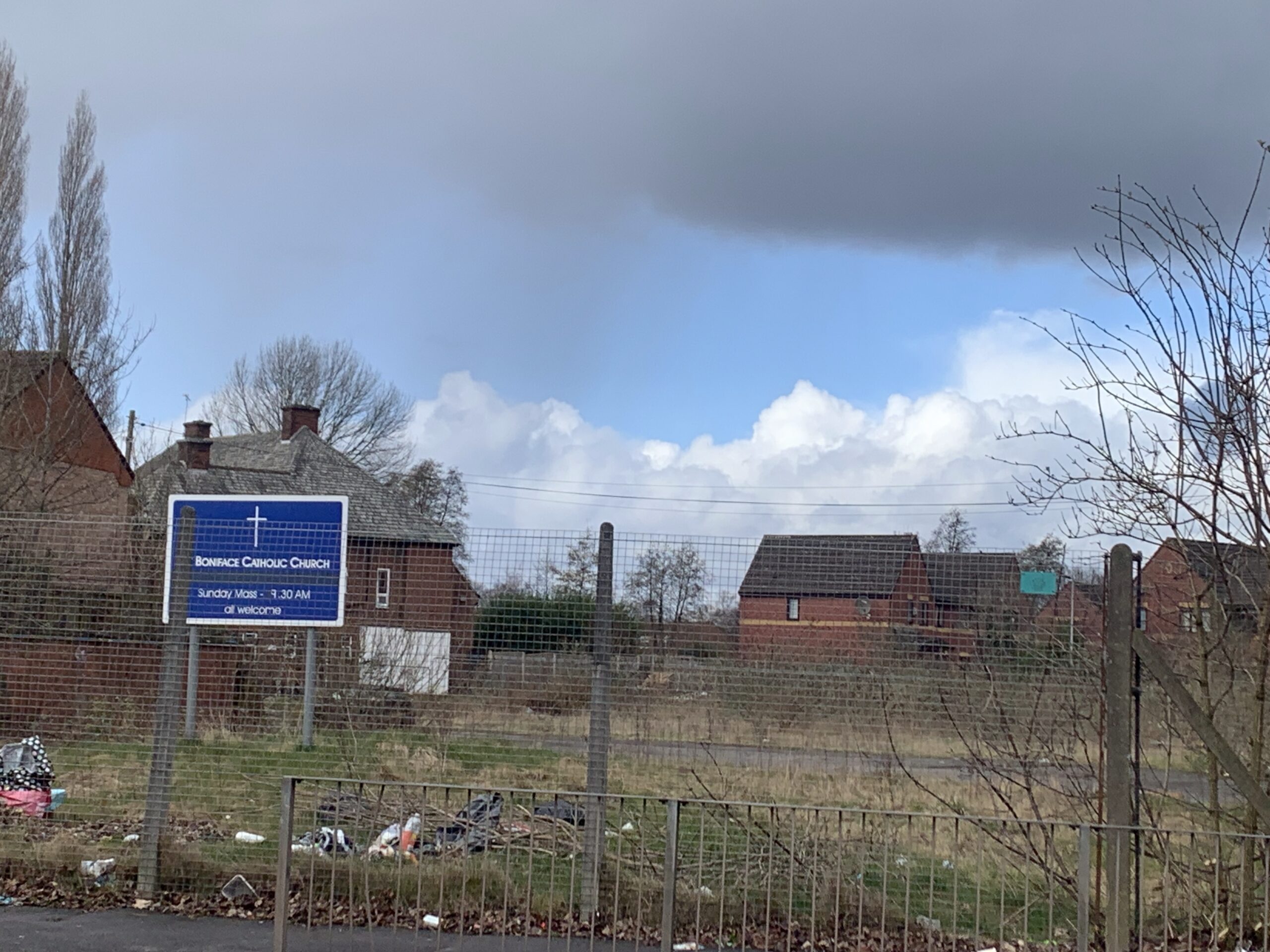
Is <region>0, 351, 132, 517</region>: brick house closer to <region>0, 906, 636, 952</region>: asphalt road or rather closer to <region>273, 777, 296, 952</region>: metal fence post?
<region>0, 906, 636, 952</region>: asphalt road

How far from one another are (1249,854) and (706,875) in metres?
3.07

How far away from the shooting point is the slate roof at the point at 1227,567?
6.88m

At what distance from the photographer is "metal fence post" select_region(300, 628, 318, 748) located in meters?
7.72

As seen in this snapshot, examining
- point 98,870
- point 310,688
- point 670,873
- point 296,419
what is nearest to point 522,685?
point 310,688

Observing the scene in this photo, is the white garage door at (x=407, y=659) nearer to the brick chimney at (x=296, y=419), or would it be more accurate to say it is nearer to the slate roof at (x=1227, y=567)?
the slate roof at (x=1227, y=567)

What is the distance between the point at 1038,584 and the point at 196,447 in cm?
3844

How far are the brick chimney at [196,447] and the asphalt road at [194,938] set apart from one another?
3573 cm

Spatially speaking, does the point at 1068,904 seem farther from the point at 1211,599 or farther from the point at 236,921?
the point at 236,921

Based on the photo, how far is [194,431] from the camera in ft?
138

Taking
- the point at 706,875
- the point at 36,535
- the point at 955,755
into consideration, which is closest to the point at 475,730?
the point at 706,875

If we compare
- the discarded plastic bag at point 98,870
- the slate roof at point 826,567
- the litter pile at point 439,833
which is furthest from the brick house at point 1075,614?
the discarded plastic bag at point 98,870

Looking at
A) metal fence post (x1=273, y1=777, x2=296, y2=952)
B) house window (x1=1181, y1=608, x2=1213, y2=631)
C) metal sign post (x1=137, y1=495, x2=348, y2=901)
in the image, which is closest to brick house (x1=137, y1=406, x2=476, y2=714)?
metal sign post (x1=137, y1=495, x2=348, y2=901)

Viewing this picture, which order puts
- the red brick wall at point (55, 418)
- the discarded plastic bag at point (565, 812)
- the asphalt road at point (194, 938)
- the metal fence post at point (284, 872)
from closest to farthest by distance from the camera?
the metal fence post at point (284, 872), the asphalt road at point (194, 938), the discarded plastic bag at point (565, 812), the red brick wall at point (55, 418)

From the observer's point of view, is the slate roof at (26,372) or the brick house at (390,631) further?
the slate roof at (26,372)
